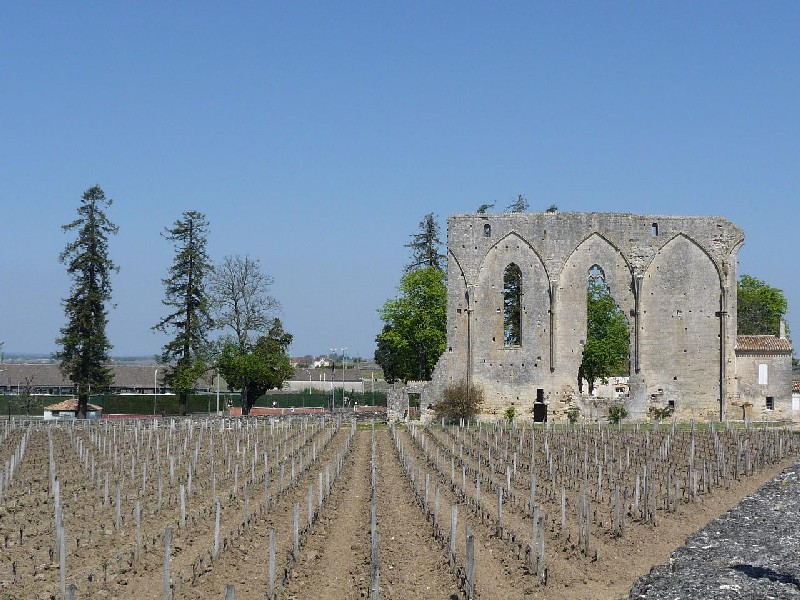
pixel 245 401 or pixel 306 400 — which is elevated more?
pixel 245 401

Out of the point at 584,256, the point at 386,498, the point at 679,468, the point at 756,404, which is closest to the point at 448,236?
the point at 584,256

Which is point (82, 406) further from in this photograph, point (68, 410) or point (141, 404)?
point (141, 404)

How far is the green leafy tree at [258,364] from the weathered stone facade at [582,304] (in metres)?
16.4

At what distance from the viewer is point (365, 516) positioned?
2272cm

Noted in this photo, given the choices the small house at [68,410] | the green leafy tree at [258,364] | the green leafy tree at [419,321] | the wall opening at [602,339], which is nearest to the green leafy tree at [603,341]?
the wall opening at [602,339]

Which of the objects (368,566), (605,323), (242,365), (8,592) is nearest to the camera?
(8,592)

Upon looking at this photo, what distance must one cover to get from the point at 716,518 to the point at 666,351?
27.1 metres

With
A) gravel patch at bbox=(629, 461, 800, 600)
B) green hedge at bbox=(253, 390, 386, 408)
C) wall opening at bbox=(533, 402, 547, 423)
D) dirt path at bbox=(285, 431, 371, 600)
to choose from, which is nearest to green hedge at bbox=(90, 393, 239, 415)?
green hedge at bbox=(253, 390, 386, 408)

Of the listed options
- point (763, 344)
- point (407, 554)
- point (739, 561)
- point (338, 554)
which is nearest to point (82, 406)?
point (763, 344)

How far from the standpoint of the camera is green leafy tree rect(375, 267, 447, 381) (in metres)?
66.5

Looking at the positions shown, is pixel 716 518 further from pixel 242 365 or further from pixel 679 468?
pixel 242 365

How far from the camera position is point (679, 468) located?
105 feet

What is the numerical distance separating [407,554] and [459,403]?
2989 cm

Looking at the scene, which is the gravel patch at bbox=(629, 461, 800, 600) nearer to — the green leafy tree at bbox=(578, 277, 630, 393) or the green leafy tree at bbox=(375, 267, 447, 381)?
the green leafy tree at bbox=(578, 277, 630, 393)
